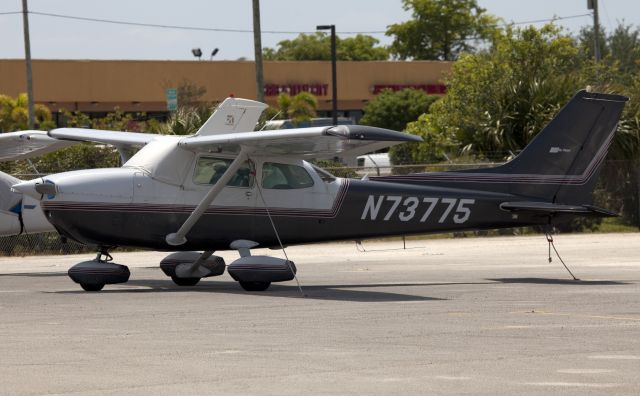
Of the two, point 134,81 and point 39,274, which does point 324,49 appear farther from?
point 39,274

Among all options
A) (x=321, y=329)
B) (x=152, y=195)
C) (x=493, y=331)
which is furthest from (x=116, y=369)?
(x=152, y=195)

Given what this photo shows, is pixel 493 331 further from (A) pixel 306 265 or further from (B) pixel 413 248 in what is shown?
(B) pixel 413 248

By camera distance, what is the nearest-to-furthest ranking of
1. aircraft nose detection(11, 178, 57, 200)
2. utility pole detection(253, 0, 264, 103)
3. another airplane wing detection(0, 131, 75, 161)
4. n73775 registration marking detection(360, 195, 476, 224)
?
aircraft nose detection(11, 178, 57, 200), n73775 registration marking detection(360, 195, 476, 224), another airplane wing detection(0, 131, 75, 161), utility pole detection(253, 0, 264, 103)

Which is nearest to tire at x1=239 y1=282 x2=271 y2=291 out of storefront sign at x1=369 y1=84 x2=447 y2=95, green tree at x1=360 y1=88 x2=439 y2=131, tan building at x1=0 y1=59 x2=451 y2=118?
tan building at x1=0 y1=59 x2=451 y2=118

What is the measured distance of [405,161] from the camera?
146ft

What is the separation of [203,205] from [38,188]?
2.10 metres

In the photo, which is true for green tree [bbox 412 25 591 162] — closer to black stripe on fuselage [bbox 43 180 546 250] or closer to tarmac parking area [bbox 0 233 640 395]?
tarmac parking area [bbox 0 233 640 395]

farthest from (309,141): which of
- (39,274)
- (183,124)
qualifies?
(183,124)

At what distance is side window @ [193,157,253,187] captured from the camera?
17.2 metres

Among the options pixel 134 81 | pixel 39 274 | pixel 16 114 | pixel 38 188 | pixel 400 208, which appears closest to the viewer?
pixel 38 188

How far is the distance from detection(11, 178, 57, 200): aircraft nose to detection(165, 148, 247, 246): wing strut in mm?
1615

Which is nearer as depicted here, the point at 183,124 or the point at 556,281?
the point at 556,281

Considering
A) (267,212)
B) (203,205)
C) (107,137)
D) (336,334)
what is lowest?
(336,334)

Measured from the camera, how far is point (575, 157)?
18234 millimetres
